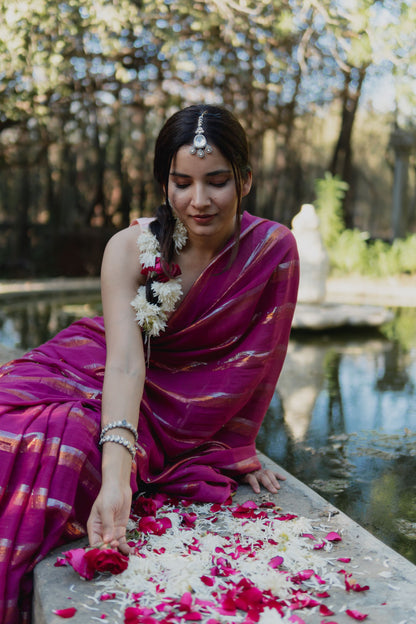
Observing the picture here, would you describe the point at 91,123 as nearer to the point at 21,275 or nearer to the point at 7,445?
the point at 21,275

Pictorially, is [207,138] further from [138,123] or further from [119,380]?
[138,123]

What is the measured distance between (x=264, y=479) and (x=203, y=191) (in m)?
0.97

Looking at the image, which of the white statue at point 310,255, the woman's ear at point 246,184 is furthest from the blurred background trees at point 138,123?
the woman's ear at point 246,184

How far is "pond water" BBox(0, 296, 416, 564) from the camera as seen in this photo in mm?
2389

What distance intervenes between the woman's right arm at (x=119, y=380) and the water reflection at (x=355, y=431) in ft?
3.05

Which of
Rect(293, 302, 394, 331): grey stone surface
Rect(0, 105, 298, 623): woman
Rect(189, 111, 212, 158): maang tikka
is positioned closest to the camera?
Rect(0, 105, 298, 623): woman

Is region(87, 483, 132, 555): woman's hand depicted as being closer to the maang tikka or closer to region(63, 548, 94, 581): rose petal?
region(63, 548, 94, 581): rose petal

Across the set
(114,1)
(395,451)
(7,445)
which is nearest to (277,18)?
(114,1)

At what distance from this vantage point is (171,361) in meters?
2.19

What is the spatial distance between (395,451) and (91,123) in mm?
10297

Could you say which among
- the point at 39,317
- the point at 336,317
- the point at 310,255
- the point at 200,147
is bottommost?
the point at 39,317

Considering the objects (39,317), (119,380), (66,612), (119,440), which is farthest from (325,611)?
(39,317)

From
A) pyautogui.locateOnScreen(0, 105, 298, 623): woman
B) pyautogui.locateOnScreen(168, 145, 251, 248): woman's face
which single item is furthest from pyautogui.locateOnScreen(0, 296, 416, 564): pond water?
pyautogui.locateOnScreen(168, 145, 251, 248): woman's face

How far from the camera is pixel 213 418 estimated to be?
2.12 m
